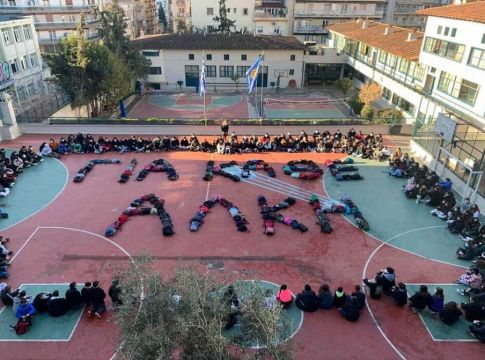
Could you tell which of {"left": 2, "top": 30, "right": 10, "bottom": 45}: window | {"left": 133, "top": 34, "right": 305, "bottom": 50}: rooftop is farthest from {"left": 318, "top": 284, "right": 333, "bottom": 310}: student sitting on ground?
{"left": 133, "top": 34, "right": 305, "bottom": 50}: rooftop

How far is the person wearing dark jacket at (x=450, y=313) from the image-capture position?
12.7 meters

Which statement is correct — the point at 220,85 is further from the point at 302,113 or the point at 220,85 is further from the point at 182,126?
the point at 182,126

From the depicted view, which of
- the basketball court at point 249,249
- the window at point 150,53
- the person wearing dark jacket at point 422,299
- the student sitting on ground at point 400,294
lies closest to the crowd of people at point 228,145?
the basketball court at point 249,249

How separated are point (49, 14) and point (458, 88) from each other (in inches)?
2210

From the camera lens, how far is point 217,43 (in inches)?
1898

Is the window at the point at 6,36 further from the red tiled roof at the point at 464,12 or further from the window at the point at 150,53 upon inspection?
the red tiled roof at the point at 464,12

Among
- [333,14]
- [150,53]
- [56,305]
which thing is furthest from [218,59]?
[56,305]

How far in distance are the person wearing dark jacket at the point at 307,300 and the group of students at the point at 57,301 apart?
611cm

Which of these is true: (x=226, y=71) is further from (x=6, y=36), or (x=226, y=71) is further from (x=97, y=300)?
(x=97, y=300)

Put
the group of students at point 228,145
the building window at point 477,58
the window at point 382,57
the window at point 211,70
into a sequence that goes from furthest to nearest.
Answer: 1. the window at point 211,70
2. the window at point 382,57
3. the group of students at point 228,145
4. the building window at point 477,58

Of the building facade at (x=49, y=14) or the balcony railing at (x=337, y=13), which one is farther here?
the balcony railing at (x=337, y=13)

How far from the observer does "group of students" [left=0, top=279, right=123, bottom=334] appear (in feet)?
42.1

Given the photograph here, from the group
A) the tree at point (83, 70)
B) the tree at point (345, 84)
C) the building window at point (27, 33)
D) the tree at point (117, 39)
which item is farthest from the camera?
the tree at point (345, 84)

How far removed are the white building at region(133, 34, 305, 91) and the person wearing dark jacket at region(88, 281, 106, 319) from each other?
38.3 m
